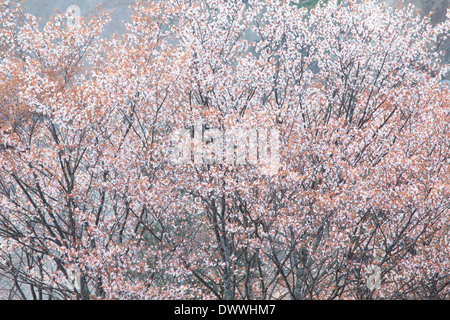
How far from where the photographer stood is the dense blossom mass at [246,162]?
34.0ft

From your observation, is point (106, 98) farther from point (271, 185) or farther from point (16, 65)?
point (271, 185)

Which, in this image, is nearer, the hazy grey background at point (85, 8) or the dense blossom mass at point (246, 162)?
the dense blossom mass at point (246, 162)

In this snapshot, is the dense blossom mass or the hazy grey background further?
the hazy grey background

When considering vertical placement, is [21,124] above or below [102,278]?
above

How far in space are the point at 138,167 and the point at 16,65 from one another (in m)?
6.15

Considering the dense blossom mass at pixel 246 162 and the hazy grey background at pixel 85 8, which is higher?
the hazy grey background at pixel 85 8

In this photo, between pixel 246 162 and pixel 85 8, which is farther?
pixel 85 8

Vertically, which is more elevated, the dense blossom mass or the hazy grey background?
the hazy grey background

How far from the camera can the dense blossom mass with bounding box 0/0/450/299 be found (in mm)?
10359

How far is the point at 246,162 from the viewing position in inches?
410

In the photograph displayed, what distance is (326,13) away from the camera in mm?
14609

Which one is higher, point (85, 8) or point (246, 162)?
point (85, 8)

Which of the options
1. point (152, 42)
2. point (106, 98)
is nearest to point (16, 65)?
point (106, 98)
